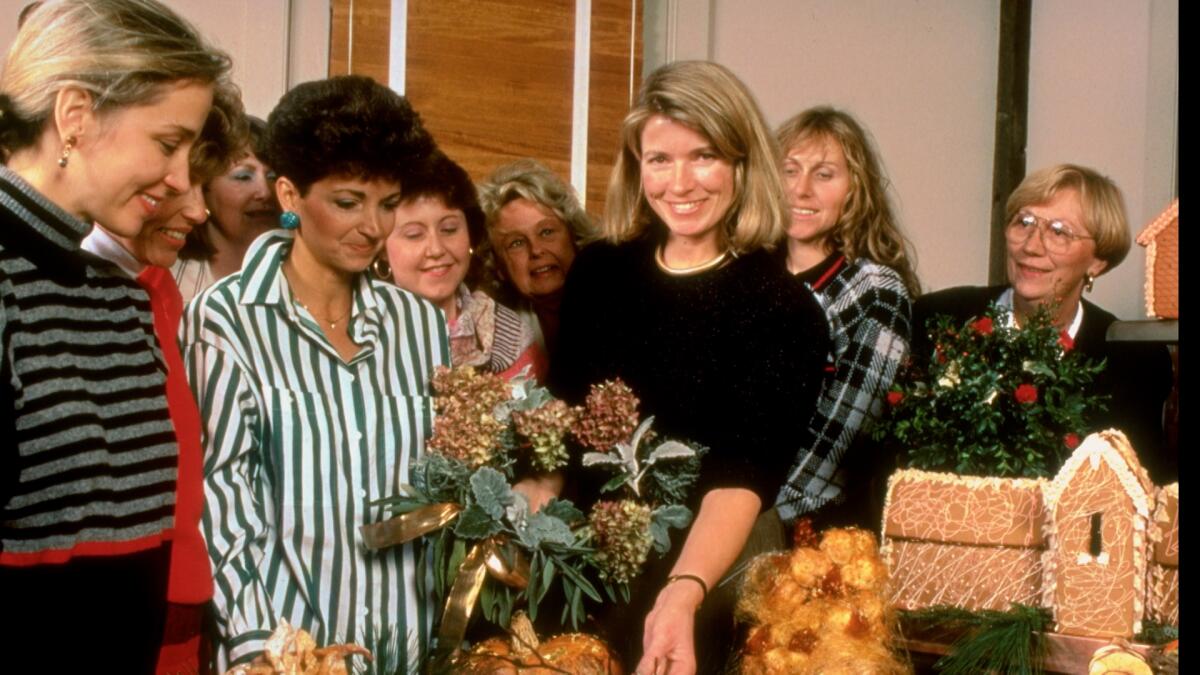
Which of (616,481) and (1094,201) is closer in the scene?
(616,481)

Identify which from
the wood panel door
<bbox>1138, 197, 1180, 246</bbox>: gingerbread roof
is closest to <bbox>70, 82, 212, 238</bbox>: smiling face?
<bbox>1138, 197, 1180, 246</bbox>: gingerbread roof

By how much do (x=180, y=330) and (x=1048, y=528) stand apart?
1187 mm

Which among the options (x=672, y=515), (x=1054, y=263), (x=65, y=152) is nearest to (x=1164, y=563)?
(x=672, y=515)

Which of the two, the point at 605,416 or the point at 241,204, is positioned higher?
the point at 241,204

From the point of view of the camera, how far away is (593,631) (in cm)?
184

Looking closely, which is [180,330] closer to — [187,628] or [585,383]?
[187,628]

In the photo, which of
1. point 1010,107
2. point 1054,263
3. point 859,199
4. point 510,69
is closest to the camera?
point 859,199

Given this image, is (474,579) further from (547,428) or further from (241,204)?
(241,204)

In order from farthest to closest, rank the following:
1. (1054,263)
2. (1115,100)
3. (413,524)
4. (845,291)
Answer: (1115,100), (1054,263), (845,291), (413,524)

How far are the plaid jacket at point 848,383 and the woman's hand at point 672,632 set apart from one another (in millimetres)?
498

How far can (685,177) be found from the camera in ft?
6.66

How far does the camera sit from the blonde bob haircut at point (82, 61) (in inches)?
56.6

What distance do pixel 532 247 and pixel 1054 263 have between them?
112cm

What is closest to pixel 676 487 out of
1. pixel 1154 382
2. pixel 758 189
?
pixel 758 189
